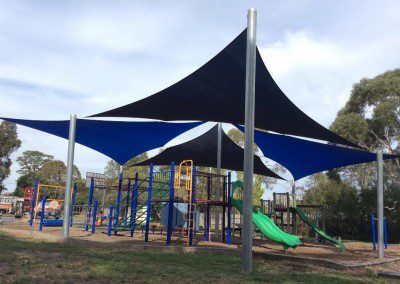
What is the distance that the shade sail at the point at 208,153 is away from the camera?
15406mm

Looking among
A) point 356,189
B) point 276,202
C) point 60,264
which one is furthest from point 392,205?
point 60,264

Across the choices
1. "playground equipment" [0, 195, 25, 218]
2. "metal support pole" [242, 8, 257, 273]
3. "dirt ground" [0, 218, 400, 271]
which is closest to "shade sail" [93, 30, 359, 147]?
"metal support pole" [242, 8, 257, 273]

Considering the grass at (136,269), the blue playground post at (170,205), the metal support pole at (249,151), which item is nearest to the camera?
the grass at (136,269)

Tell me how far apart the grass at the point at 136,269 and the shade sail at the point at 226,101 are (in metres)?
3.39

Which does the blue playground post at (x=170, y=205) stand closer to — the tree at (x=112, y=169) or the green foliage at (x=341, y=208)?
the green foliage at (x=341, y=208)

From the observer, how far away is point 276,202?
15.1 meters

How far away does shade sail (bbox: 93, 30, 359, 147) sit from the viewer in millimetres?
7941

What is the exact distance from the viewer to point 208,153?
55.6ft

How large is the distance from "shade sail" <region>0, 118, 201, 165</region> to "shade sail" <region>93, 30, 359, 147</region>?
164 centimetres

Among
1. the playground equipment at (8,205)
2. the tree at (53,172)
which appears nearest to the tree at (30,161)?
the tree at (53,172)

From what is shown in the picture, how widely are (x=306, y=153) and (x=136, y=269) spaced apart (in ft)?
27.3

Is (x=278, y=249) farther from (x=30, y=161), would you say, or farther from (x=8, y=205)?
(x=30, y=161)

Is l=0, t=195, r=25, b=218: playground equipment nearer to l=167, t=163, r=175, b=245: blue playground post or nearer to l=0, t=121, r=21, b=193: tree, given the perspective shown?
l=0, t=121, r=21, b=193: tree

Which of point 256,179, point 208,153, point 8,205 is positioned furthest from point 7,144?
point 208,153
